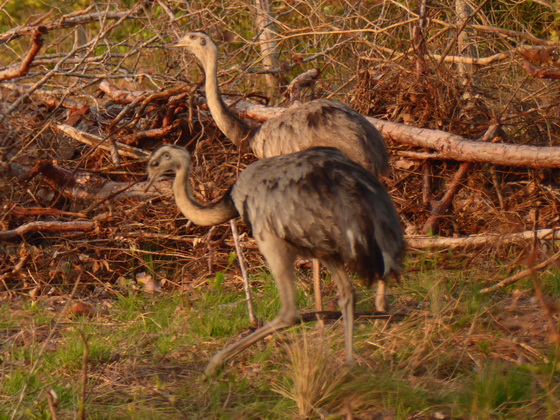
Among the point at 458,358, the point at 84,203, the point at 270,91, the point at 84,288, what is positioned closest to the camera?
the point at 458,358

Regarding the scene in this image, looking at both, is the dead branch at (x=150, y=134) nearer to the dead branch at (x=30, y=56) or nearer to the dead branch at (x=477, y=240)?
the dead branch at (x=30, y=56)

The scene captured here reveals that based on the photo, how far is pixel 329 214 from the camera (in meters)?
4.12

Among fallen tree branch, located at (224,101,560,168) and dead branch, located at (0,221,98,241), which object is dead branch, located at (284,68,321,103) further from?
dead branch, located at (0,221,98,241)

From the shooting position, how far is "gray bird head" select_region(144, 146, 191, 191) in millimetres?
4824

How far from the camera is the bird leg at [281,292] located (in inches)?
168

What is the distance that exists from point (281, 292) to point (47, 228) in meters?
3.01

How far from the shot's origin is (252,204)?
Result: 4.32 metres

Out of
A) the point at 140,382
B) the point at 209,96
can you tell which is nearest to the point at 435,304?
the point at 140,382

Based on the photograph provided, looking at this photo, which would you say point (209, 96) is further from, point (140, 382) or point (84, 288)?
point (140, 382)

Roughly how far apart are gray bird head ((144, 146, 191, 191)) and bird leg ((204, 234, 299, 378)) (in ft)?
2.69

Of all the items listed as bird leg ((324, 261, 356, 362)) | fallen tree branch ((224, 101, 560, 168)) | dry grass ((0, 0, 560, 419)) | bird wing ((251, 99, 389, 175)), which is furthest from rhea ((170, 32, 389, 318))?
fallen tree branch ((224, 101, 560, 168))

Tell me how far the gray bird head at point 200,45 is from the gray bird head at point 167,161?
228 centimetres

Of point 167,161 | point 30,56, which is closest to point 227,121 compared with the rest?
point 30,56

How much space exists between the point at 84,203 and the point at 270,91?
9.86ft
